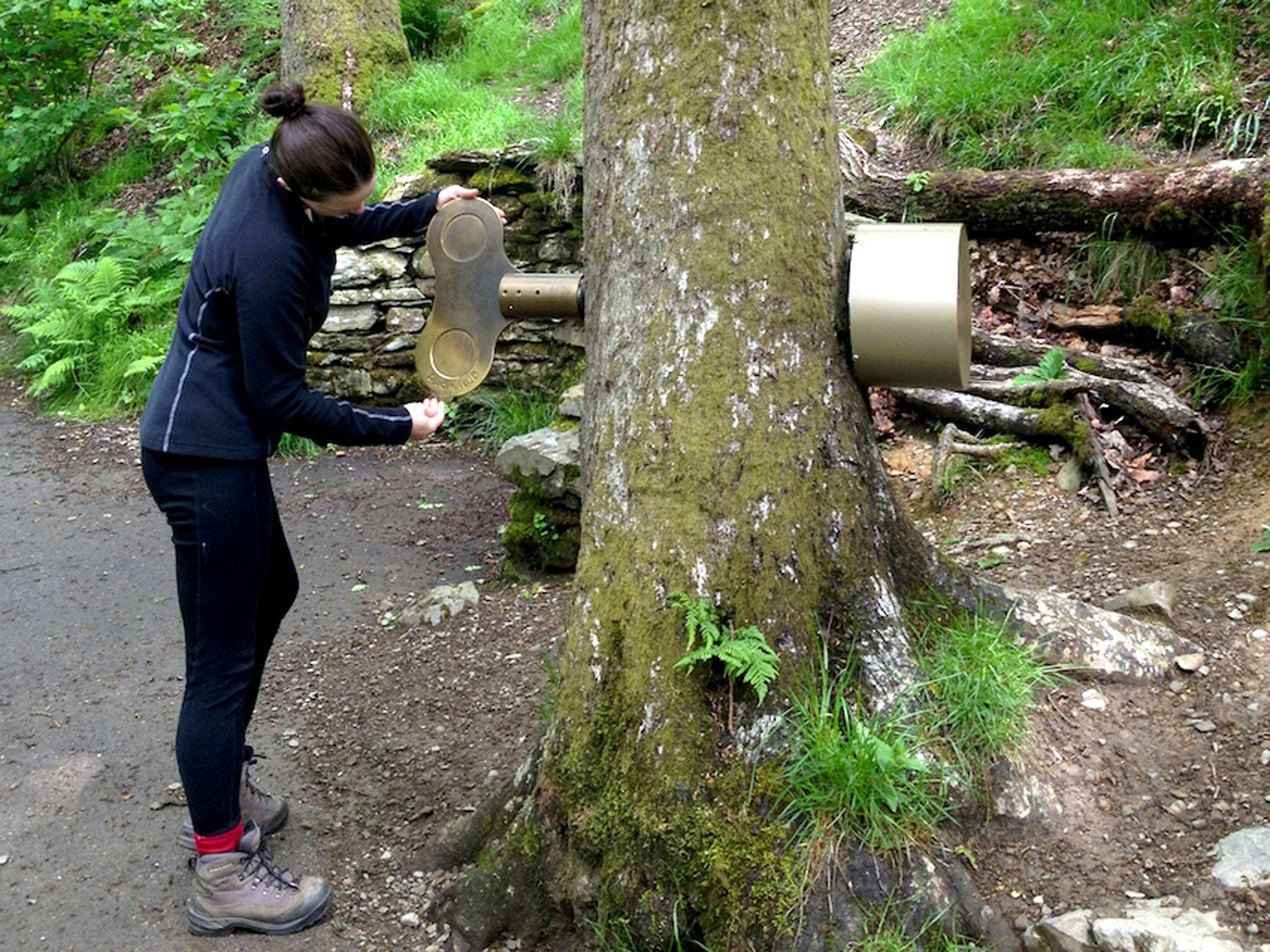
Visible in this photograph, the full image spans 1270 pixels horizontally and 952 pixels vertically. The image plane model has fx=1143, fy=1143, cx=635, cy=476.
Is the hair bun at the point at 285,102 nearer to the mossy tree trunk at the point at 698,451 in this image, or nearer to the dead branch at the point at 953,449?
the mossy tree trunk at the point at 698,451

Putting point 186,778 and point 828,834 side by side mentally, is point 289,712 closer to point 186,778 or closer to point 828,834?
point 186,778

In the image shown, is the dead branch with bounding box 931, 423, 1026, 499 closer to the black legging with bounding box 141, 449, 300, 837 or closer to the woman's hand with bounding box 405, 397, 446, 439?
the woman's hand with bounding box 405, 397, 446, 439

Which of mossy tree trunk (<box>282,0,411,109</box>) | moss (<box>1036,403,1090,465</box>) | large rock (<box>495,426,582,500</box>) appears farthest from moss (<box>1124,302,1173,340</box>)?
mossy tree trunk (<box>282,0,411,109</box>)

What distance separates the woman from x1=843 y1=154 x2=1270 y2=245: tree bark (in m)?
4.04

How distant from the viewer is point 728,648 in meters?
2.78

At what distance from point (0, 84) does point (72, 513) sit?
19.3 ft

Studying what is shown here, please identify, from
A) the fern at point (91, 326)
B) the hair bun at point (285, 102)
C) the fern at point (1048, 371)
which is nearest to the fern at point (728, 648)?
the hair bun at point (285, 102)

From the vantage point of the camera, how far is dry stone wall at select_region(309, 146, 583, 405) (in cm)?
747

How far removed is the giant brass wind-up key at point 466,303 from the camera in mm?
3330

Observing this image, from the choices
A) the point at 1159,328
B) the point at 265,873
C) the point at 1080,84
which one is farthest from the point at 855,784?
the point at 1080,84

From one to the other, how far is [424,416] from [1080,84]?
→ 523cm

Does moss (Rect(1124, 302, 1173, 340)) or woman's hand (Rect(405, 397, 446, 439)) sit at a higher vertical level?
woman's hand (Rect(405, 397, 446, 439))

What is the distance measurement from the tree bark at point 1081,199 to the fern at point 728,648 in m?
3.71

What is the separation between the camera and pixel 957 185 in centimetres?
637
